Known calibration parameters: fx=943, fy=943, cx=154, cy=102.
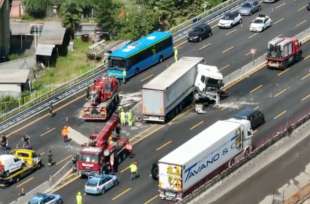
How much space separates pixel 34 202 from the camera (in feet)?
218

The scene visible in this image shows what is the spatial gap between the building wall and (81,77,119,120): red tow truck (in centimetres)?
3182

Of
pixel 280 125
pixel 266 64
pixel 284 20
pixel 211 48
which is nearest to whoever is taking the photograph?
pixel 280 125

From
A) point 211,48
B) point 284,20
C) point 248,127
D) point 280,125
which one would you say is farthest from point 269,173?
point 284,20

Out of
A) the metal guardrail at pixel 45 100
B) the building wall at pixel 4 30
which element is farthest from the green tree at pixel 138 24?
the metal guardrail at pixel 45 100

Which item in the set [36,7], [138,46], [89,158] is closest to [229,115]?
[138,46]

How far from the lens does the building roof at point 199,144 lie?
213 feet

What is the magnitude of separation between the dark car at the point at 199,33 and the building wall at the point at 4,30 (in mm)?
24971

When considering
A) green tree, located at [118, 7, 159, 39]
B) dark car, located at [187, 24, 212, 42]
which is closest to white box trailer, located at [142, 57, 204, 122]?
dark car, located at [187, 24, 212, 42]

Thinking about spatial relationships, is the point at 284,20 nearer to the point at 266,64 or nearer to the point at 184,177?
the point at 266,64

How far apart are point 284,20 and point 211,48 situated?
36.5 feet

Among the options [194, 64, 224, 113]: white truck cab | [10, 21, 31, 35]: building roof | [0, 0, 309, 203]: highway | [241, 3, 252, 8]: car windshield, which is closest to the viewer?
[0, 0, 309, 203]: highway

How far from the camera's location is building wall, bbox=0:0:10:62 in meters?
113

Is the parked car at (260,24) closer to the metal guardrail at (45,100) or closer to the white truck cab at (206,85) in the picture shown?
the metal guardrail at (45,100)

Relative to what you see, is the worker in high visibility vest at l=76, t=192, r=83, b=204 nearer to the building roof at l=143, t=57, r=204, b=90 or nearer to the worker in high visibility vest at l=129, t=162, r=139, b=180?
the worker in high visibility vest at l=129, t=162, r=139, b=180
